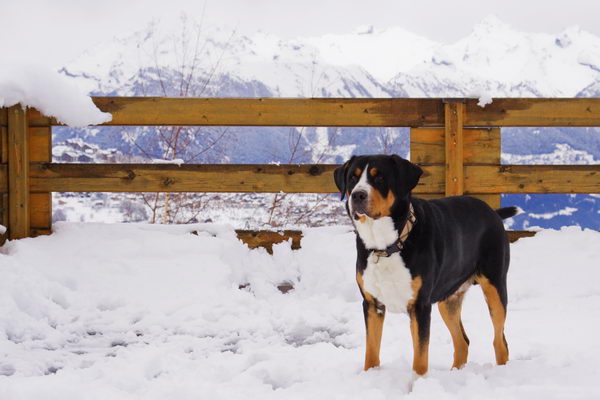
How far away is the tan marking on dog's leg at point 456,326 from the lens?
3.61m

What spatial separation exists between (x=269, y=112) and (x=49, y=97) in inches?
89.8

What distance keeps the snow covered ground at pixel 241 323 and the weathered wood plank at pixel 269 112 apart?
1.14 meters

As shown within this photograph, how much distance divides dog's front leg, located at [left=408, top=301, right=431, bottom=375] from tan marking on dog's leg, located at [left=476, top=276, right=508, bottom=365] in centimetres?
60

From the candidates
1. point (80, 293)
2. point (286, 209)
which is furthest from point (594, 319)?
point (80, 293)

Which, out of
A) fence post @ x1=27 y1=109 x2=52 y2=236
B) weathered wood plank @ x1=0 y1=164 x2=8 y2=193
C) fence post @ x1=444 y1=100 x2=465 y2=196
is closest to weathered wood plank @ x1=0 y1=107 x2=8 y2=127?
fence post @ x1=27 y1=109 x2=52 y2=236

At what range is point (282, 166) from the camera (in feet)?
21.2

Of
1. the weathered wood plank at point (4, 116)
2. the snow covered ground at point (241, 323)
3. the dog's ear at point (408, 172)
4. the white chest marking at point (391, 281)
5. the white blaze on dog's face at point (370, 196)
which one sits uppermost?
the weathered wood plank at point (4, 116)

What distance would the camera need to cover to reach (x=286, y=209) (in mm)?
7684

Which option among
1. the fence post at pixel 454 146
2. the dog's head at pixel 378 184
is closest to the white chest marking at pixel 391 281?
the dog's head at pixel 378 184

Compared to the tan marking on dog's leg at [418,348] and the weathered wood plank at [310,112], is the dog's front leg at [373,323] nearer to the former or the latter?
the tan marking on dog's leg at [418,348]

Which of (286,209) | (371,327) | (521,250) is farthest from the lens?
(286,209)

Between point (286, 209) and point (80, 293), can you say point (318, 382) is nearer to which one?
point (80, 293)

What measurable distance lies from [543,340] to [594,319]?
95 centimetres

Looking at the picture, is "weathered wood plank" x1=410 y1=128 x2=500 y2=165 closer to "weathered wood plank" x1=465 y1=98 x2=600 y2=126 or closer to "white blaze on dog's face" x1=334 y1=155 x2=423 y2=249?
"weathered wood plank" x1=465 y1=98 x2=600 y2=126
